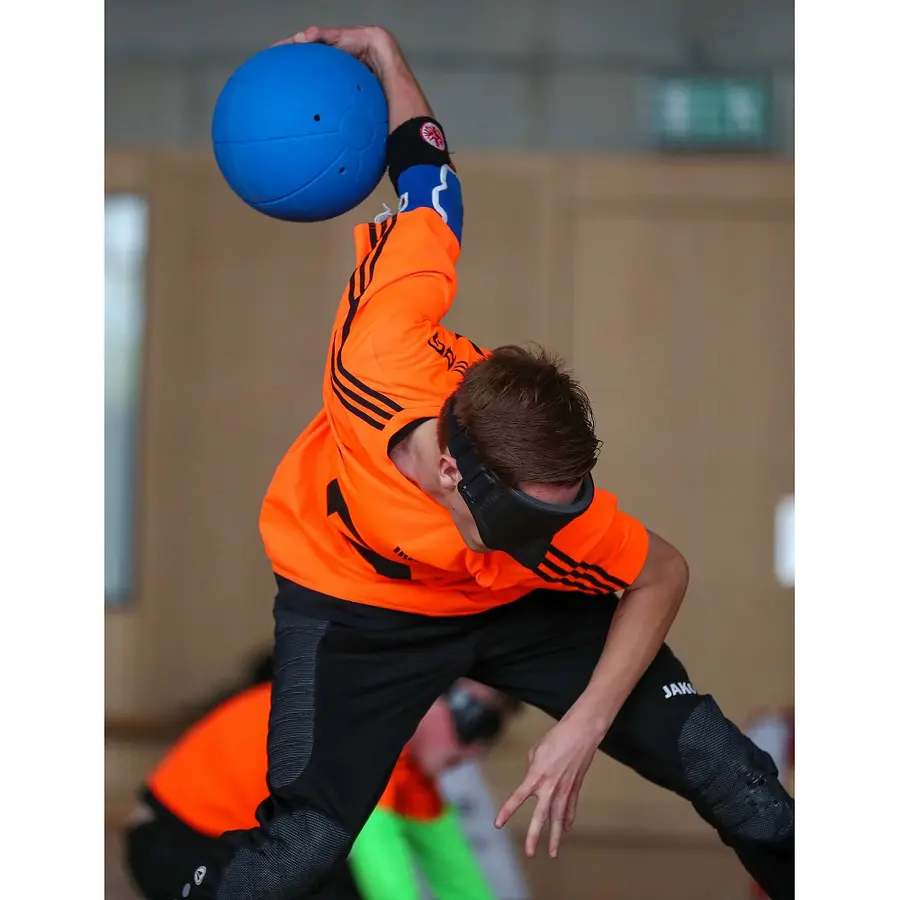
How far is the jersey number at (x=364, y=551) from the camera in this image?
228cm

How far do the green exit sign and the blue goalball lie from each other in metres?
2.88

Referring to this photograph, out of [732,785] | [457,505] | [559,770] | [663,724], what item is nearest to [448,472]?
[457,505]

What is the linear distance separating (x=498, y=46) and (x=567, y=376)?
11.6ft

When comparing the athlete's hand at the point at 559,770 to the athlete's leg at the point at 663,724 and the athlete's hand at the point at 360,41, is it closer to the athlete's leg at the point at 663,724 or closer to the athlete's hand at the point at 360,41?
the athlete's leg at the point at 663,724

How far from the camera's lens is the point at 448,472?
203 centimetres

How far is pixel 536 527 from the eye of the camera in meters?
1.93

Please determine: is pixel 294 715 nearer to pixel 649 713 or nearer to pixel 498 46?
pixel 649 713

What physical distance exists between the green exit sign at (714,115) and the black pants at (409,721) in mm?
3133

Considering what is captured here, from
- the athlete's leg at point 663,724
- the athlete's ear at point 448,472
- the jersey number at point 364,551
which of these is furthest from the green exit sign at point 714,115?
the athlete's ear at point 448,472

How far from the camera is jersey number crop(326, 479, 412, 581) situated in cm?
228

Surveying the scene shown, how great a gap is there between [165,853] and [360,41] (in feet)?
5.60

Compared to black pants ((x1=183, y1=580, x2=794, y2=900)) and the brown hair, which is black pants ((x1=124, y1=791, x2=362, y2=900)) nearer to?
black pants ((x1=183, y1=580, x2=794, y2=900))

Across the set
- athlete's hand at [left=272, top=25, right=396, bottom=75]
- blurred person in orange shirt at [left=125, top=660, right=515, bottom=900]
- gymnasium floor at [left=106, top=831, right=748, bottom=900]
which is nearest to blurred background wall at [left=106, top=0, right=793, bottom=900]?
gymnasium floor at [left=106, top=831, right=748, bottom=900]

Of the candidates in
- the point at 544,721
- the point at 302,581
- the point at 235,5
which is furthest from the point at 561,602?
the point at 235,5
